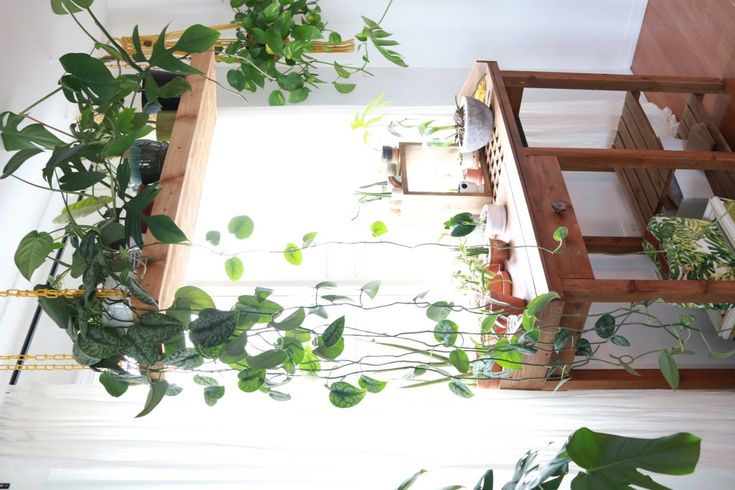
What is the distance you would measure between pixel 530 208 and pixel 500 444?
58cm

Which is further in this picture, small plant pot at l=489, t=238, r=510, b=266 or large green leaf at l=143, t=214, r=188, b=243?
small plant pot at l=489, t=238, r=510, b=266

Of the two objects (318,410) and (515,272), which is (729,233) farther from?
(318,410)

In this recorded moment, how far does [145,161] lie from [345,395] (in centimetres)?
78

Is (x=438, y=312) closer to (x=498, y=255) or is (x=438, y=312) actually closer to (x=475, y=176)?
(x=498, y=255)

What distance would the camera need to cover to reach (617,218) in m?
2.57

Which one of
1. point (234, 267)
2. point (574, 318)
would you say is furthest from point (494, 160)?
point (234, 267)

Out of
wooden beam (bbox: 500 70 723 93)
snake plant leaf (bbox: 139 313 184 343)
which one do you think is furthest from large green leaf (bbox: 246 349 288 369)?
wooden beam (bbox: 500 70 723 93)

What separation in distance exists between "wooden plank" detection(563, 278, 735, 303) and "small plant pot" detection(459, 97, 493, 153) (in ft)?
2.26

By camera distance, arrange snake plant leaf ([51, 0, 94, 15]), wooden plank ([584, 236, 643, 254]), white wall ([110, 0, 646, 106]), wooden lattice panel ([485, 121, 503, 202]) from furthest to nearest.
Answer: white wall ([110, 0, 646, 106]) → wooden plank ([584, 236, 643, 254]) → wooden lattice panel ([485, 121, 503, 202]) → snake plant leaf ([51, 0, 94, 15])

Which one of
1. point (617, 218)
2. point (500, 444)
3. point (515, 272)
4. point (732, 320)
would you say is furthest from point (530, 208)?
point (617, 218)

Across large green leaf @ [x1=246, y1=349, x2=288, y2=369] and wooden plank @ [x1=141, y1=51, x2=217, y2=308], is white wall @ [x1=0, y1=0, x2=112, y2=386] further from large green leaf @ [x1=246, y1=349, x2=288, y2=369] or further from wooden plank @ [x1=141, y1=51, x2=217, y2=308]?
large green leaf @ [x1=246, y1=349, x2=288, y2=369]

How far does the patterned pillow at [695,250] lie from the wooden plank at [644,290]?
0.26 metres

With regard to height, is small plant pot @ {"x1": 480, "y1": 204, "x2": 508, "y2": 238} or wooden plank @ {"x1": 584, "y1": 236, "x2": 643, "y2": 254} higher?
wooden plank @ {"x1": 584, "y1": 236, "x2": 643, "y2": 254}

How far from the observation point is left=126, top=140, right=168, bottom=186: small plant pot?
179cm
